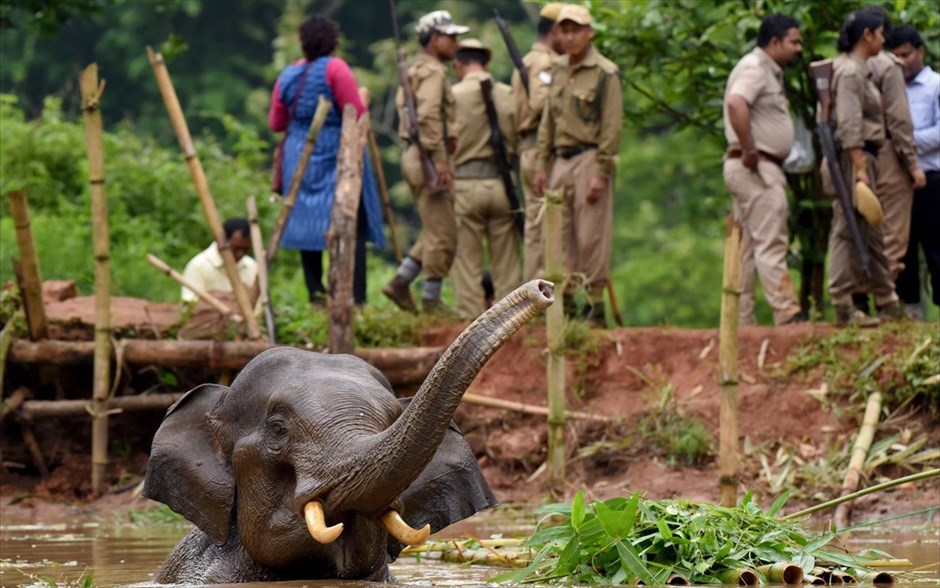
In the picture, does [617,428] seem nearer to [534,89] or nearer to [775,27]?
[534,89]

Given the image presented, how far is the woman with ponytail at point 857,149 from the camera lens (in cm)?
1295

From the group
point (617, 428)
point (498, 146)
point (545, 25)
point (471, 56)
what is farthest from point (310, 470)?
point (471, 56)

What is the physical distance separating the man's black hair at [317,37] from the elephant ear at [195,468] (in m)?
A: 7.12

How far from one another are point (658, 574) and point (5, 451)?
7470 millimetres

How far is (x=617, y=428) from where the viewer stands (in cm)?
1330

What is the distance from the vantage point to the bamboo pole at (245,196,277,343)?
42.3 feet

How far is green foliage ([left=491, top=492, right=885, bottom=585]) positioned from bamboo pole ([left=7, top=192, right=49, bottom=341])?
5868 mm

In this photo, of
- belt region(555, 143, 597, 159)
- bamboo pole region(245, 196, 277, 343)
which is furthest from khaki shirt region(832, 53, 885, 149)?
bamboo pole region(245, 196, 277, 343)

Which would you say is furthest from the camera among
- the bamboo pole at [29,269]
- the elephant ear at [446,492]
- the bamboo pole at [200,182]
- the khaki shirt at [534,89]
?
the khaki shirt at [534,89]

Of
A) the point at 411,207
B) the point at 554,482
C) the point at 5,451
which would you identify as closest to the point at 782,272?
the point at 554,482

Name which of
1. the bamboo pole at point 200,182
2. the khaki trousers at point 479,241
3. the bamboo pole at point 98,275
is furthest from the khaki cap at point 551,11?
the bamboo pole at point 98,275

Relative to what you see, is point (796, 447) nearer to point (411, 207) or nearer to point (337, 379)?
point (337, 379)

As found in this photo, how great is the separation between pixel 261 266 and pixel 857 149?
4204mm

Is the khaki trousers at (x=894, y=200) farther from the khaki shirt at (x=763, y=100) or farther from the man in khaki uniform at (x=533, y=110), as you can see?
the man in khaki uniform at (x=533, y=110)
